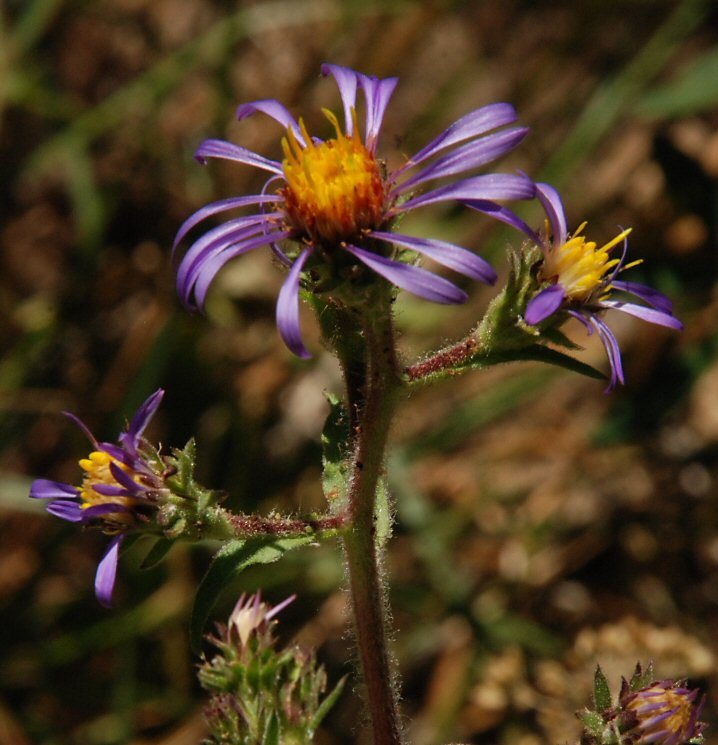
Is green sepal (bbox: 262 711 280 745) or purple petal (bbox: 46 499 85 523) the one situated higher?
purple petal (bbox: 46 499 85 523)

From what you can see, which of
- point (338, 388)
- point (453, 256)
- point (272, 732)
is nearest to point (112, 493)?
point (272, 732)

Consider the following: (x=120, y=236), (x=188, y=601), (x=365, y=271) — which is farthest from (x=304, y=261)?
(x=120, y=236)

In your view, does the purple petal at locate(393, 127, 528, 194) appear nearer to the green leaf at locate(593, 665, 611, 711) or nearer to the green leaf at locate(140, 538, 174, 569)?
the green leaf at locate(140, 538, 174, 569)

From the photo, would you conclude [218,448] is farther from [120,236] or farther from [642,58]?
[642,58]

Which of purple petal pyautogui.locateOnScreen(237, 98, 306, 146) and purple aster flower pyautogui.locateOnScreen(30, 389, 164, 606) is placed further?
purple petal pyautogui.locateOnScreen(237, 98, 306, 146)

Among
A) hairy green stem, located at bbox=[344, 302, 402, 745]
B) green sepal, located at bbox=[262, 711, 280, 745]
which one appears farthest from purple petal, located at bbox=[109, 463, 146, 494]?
green sepal, located at bbox=[262, 711, 280, 745]

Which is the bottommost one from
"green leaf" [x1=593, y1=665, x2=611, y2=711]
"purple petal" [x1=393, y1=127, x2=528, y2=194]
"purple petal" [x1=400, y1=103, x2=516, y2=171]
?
"green leaf" [x1=593, y1=665, x2=611, y2=711]
